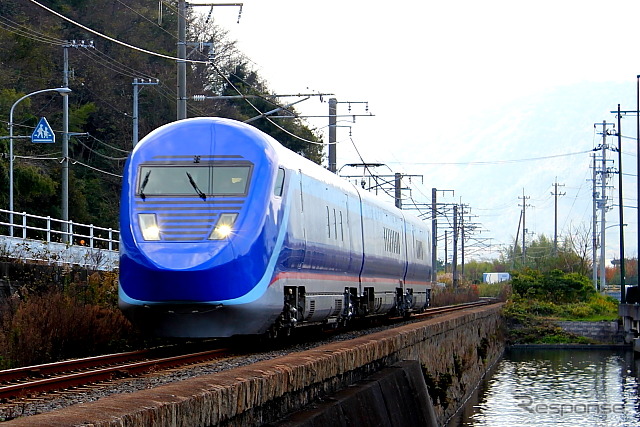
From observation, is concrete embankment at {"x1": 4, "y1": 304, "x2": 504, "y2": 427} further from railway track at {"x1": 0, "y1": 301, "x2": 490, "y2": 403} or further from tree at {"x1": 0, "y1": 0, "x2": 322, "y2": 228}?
tree at {"x1": 0, "y1": 0, "x2": 322, "y2": 228}

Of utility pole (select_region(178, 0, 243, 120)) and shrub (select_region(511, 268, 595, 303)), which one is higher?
utility pole (select_region(178, 0, 243, 120))

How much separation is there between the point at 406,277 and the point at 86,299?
1381 cm

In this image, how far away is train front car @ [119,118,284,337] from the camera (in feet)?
53.8

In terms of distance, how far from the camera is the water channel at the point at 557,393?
98.2ft

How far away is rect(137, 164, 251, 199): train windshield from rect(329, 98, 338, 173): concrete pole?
84.7 ft

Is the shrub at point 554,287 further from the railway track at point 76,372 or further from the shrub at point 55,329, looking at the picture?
the railway track at point 76,372

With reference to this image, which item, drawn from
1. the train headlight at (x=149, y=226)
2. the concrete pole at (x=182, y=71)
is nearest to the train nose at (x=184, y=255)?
the train headlight at (x=149, y=226)

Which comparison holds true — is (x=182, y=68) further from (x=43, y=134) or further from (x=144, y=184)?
(x=43, y=134)

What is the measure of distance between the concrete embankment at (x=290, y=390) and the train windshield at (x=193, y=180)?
2.99 metres

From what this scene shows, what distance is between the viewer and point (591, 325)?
61250 mm

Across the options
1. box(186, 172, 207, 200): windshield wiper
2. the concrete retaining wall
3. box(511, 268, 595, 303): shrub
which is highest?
box(186, 172, 207, 200): windshield wiper

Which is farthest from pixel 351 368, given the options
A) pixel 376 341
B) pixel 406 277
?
pixel 406 277

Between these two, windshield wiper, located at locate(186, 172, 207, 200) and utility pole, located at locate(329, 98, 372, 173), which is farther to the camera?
utility pole, located at locate(329, 98, 372, 173)

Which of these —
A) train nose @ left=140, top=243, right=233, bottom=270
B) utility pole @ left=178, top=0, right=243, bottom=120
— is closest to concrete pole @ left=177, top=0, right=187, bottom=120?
utility pole @ left=178, top=0, right=243, bottom=120
